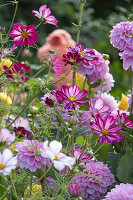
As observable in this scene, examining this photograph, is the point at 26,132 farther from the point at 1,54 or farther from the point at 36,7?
the point at 36,7

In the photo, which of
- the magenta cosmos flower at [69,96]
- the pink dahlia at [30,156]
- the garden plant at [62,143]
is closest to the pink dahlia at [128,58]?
the garden plant at [62,143]

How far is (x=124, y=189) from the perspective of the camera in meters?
0.44

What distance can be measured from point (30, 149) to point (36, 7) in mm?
2392

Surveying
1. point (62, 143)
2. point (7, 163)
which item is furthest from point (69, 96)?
point (7, 163)

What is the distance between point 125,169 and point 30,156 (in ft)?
0.53

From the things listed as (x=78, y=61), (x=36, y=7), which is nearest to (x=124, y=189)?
(x=78, y=61)

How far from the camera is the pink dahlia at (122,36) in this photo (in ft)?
1.87

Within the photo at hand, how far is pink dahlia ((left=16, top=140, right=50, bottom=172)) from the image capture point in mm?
399

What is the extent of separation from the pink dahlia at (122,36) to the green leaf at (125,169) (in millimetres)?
167

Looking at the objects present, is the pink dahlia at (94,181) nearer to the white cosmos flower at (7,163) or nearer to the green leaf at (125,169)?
the green leaf at (125,169)

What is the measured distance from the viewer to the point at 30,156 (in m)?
0.41

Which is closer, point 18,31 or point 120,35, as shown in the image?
point 18,31

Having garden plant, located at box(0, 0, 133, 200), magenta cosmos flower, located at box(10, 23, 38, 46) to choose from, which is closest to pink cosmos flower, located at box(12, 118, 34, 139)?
garden plant, located at box(0, 0, 133, 200)

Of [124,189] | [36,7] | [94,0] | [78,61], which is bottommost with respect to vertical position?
[124,189]
